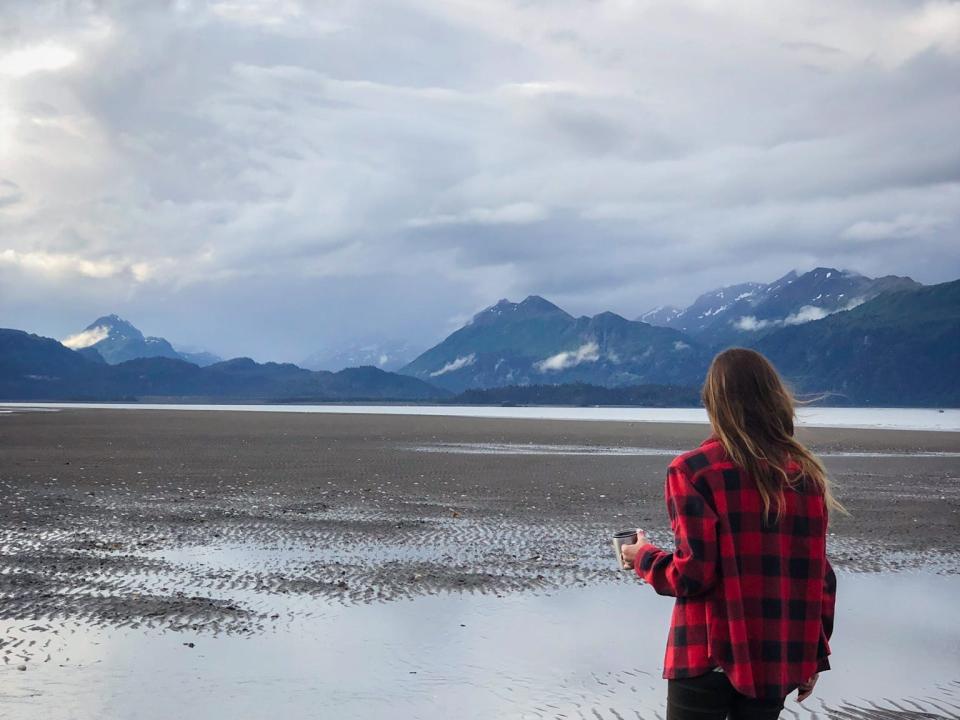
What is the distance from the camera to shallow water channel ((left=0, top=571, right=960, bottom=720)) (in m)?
7.80

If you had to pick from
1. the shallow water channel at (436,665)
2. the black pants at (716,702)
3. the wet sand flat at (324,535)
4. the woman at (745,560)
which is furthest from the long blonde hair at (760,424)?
the wet sand flat at (324,535)

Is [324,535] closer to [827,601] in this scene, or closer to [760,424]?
[827,601]

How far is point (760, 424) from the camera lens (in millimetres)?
3768

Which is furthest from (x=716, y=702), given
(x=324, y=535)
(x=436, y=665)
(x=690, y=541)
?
(x=324, y=535)

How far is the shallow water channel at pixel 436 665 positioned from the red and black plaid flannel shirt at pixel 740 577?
14.1 ft

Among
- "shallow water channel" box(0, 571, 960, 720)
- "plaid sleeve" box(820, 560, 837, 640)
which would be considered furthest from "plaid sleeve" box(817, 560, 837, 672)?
"shallow water channel" box(0, 571, 960, 720)

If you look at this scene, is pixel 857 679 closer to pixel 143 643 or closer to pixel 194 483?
pixel 143 643

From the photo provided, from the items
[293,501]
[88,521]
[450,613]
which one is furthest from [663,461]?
[450,613]

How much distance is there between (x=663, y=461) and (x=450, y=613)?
25273 mm

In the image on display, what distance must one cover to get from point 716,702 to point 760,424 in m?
1.13

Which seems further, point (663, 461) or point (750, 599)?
point (663, 461)

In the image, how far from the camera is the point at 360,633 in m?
10.1

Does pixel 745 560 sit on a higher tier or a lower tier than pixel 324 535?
higher

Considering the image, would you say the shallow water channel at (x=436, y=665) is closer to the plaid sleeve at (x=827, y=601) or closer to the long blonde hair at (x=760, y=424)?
the plaid sleeve at (x=827, y=601)
